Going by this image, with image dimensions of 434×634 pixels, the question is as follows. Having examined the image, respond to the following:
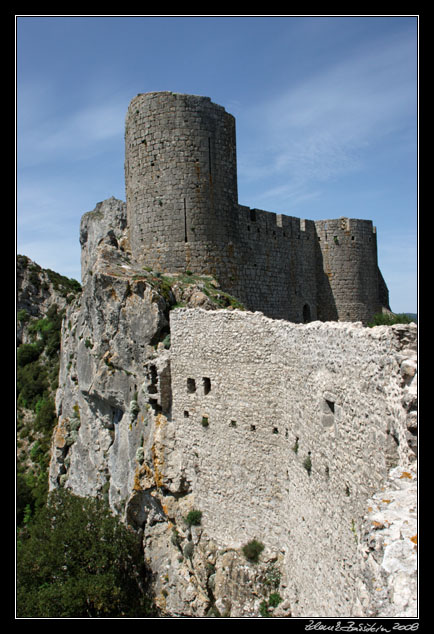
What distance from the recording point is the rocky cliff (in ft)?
22.8

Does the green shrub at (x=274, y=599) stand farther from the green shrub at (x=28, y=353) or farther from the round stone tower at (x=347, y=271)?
the green shrub at (x=28, y=353)

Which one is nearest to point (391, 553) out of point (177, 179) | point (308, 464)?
point (308, 464)

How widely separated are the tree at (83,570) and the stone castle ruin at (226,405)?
2.04ft

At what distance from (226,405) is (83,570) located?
7.09 metres

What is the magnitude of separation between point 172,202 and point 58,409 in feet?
37.5

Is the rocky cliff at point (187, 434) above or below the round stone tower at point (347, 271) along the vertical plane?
below

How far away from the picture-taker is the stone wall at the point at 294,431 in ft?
20.6

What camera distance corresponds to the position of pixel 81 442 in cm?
1834

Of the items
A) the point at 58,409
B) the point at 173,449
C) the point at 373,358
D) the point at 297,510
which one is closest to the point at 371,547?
the point at 373,358

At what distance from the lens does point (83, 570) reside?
45.6 ft

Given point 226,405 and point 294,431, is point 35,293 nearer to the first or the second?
point 226,405

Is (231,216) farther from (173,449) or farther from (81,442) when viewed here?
(81,442)

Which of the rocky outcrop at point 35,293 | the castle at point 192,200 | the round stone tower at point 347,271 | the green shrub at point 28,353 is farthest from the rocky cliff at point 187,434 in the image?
the rocky outcrop at point 35,293

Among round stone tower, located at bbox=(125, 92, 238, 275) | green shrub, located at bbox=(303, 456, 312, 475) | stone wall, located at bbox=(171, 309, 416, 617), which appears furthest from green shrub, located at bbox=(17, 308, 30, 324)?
green shrub, located at bbox=(303, 456, 312, 475)
